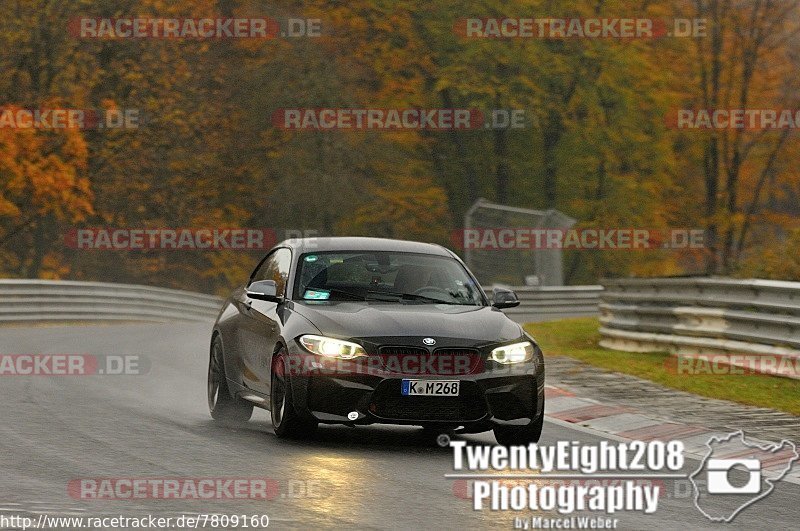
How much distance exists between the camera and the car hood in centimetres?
1056

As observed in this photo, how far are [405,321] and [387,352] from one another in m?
0.35

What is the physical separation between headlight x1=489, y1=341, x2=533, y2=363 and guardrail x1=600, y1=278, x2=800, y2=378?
5.94m

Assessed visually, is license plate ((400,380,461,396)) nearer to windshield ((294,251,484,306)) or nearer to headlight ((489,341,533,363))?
headlight ((489,341,533,363))

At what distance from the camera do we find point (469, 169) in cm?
5156

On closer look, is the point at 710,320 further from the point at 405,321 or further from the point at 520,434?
the point at 405,321

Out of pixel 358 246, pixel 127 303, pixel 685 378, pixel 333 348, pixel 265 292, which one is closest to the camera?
pixel 333 348

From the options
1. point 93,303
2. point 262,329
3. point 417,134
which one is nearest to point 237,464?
point 262,329

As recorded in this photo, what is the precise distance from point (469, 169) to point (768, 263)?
31.7 metres

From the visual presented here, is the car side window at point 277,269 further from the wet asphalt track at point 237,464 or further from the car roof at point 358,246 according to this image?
the wet asphalt track at point 237,464

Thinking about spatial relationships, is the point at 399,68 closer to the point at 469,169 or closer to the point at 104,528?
the point at 469,169

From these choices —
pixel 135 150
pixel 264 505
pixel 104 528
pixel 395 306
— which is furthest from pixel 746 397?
pixel 135 150

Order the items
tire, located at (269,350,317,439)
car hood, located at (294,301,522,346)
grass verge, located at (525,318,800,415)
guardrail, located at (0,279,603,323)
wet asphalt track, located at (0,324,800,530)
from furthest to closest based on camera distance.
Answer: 1. guardrail, located at (0,279,603,323)
2. grass verge, located at (525,318,800,415)
3. tire, located at (269,350,317,439)
4. car hood, located at (294,301,522,346)
5. wet asphalt track, located at (0,324,800,530)

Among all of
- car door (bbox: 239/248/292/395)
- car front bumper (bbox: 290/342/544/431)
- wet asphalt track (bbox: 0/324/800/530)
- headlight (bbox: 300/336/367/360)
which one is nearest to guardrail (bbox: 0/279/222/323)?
wet asphalt track (bbox: 0/324/800/530)

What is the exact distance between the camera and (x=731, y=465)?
1052 cm
